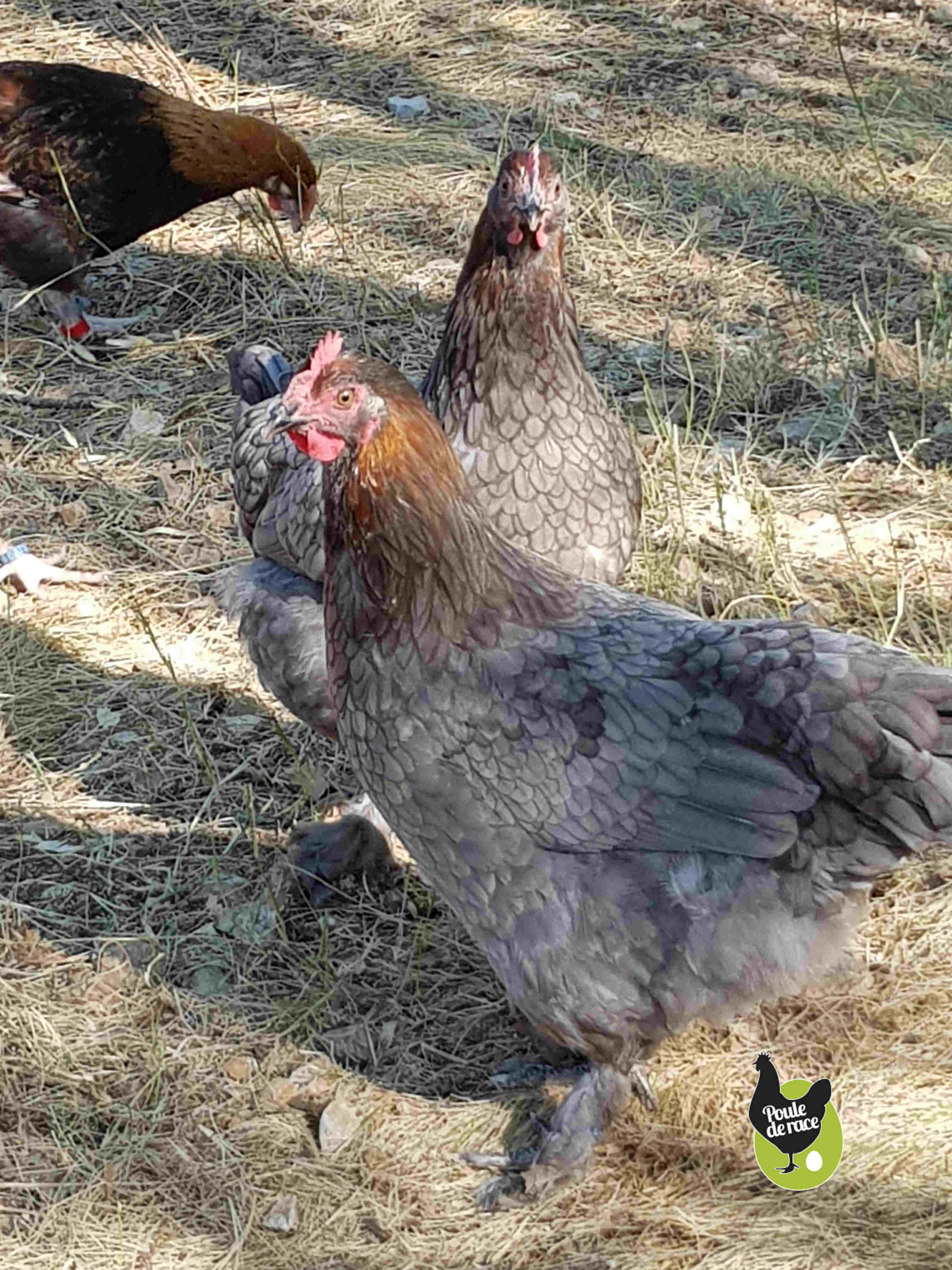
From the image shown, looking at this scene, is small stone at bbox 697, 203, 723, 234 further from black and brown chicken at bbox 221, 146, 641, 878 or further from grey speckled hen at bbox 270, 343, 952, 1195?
grey speckled hen at bbox 270, 343, 952, 1195

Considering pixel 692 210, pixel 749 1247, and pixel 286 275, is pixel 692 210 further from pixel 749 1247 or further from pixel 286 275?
pixel 749 1247

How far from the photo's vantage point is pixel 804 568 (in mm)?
4695

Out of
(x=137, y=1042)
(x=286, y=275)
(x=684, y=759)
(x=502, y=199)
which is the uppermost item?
(x=502, y=199)

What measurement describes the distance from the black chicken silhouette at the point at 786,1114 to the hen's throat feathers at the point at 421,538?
43.6 inches

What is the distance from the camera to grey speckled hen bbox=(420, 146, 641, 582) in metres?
3.71

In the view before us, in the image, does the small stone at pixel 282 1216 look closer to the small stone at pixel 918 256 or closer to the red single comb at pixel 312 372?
the red single comb at pixel 312 372

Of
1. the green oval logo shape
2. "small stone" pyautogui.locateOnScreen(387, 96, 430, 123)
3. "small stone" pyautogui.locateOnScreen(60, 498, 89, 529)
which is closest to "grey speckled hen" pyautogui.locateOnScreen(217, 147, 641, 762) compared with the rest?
the green oval logo shape

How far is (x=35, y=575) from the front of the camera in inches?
192

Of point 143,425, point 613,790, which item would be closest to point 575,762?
point 613,790

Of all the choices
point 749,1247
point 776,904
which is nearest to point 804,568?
point 776,904

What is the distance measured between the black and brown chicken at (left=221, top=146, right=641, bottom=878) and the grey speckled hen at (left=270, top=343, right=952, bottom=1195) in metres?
0.64

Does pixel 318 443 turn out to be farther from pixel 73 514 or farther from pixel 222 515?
pixel 73 514

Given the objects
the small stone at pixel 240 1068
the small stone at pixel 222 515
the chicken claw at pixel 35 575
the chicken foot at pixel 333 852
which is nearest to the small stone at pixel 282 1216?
the small stone at pixel 240 1068

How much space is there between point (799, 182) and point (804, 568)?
270 centimetres
